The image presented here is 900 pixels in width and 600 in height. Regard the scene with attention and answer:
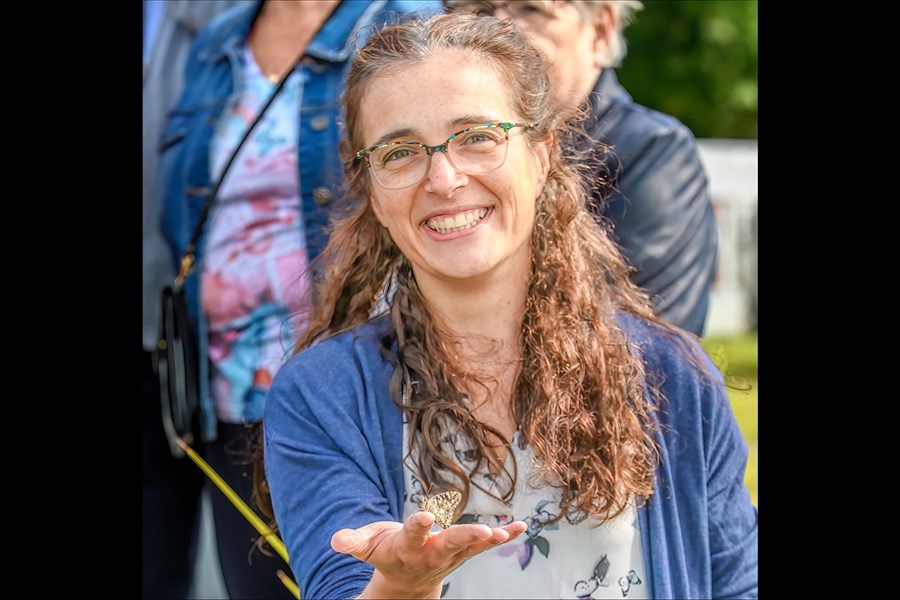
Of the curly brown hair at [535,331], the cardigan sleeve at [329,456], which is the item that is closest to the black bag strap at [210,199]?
the curly brown hair at [535,331]

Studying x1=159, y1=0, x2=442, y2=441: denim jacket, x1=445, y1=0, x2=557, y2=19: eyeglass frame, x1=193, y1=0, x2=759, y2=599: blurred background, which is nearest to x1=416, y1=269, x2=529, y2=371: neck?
x1=159, y1=0, x2=442, y2=441: denim jacket

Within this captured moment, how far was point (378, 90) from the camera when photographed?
1.56 m

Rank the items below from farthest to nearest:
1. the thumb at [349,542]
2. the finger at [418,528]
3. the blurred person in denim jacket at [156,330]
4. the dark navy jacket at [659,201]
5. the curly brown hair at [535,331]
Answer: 1. the blurred person in denim jacket at [156,330]
2. the dark navy jacket at [659,201]
3. the curly brown hair at [535,331]
4. the thumb at [349,542]
5. the finger at [418,528]

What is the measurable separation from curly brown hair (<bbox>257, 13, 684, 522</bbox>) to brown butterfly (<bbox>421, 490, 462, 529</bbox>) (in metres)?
0.10

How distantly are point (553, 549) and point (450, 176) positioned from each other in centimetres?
59

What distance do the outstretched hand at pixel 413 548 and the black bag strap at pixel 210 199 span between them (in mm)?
870

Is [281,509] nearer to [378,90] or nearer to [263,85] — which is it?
[378,90]

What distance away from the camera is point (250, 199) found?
200 cm

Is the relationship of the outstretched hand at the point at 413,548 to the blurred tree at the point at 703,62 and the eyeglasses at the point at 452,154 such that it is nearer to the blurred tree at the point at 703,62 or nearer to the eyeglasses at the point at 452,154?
the eyeglasses at the point at 452,154

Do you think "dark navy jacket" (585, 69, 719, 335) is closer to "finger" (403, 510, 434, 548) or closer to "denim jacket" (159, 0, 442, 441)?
"denim jacket" (159, 0, 442, 441)

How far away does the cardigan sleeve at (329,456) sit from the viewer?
4.81 feet

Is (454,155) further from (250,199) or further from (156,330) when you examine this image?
(156,330)

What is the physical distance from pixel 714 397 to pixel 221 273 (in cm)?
98

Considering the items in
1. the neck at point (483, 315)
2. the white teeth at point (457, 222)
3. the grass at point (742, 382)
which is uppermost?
the white teeth at point (457, 222)
